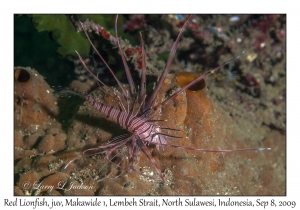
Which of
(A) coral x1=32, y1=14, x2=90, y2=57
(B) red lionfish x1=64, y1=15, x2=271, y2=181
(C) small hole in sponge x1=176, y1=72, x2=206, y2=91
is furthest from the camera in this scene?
(A) coral x1=32, y1=14, x2=90, y2=57

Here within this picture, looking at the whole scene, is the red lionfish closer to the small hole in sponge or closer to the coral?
the small hole in sponge

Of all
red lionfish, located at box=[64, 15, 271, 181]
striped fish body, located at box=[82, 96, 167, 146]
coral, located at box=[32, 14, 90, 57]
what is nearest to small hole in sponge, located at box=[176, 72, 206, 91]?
red lionfish, located at box=[64, 15, 271, 181]

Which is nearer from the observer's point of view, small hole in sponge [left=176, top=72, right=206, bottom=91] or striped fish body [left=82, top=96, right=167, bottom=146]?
striped fish body [left=82, top=96, right=167, bottom=146]

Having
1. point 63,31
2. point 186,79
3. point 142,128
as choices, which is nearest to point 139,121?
point 142,128

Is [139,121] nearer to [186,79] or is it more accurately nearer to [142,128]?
[142,128]

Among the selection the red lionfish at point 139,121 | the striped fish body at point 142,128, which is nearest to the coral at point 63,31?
the red lionfish at point 139,121

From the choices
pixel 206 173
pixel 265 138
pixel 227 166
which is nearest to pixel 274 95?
pixel 265 138

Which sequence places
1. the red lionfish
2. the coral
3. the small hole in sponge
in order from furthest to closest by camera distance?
the coral, the small hole in sponge, the red lionfish

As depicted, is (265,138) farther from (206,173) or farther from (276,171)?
(206,173)
